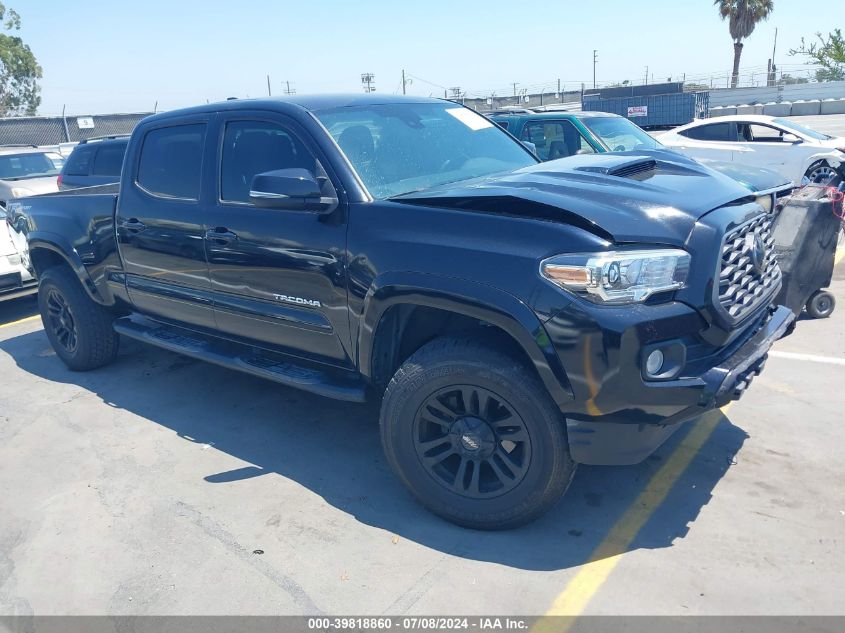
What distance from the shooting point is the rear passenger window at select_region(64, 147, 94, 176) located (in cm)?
973

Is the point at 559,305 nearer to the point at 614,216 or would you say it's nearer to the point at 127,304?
the point at 614,216

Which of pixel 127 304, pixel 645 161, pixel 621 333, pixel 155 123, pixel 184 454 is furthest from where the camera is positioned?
pixel 127 304

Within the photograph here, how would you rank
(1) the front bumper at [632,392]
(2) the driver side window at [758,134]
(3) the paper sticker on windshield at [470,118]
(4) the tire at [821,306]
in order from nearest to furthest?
(1) the front bumper at [632,392] < (3) the paper sticker on windshield at [470,118] < (4) the tire at [821,306] < (2) the driver side window at [758,134]

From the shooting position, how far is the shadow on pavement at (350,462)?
3248 millimetres

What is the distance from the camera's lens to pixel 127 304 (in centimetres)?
519

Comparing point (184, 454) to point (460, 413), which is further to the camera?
point (184, 454)

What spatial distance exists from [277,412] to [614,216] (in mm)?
2839

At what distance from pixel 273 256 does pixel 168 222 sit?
41.8 inches

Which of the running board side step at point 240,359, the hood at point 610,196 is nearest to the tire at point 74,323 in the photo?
the running board side step at point 240,359

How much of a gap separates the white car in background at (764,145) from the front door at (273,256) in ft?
32.1

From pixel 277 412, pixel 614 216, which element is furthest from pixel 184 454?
pixel 614 216

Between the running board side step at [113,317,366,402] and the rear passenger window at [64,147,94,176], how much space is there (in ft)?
17.8

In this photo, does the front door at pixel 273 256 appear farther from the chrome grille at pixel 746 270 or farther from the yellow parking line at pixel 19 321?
the yellow parking line at pixel 19 321

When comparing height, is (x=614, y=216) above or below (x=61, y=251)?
above
